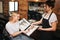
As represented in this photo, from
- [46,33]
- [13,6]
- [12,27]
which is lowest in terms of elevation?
[46,33]

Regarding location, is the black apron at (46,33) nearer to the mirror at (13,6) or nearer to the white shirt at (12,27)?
the white shirt at (12,27)

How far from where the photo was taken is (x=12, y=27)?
9.56 ft

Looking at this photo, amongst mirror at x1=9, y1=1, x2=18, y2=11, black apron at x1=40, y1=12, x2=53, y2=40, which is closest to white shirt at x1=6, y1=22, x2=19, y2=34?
black apron at x1=40, y1=12, x2=53, y2=40

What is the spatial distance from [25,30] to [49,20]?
1.98 ft

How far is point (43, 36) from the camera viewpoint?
352 centimetres

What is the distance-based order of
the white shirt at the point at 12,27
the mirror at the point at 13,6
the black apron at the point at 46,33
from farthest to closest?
the mirror at the point at 13,6
the black apron at the point at 46,33
the white shirt at the point at 12,27

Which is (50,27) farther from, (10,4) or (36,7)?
(10,4)

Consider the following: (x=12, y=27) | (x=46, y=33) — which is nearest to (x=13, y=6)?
(x=46, y=33)

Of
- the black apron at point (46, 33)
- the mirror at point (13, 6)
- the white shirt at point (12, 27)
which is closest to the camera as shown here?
the white shirt at point (12, 27)

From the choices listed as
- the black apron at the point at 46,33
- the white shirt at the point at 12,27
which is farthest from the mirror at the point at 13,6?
the white shirt at the point at 12,27

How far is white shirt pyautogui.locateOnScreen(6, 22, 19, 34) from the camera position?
2904 millimetres

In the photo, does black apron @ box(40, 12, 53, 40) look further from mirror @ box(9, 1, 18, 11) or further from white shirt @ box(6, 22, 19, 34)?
mirror @ box(9, 1, 18, 11)

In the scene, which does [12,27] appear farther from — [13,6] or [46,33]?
[13,6]

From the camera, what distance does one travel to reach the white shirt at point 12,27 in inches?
114
